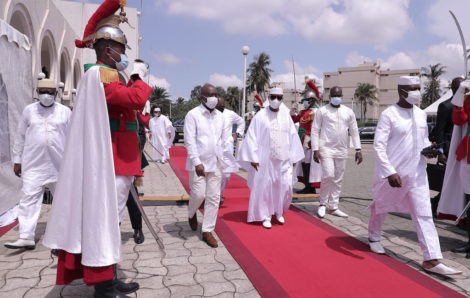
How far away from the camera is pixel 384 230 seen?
5191 mm

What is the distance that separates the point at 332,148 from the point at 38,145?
4168 millimetres

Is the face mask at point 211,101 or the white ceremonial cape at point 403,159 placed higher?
the face mask at point 211,101

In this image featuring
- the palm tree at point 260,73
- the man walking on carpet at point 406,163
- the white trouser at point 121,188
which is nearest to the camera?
the white trouser at point 121,188

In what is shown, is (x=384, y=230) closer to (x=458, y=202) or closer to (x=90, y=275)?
(x=458, y=202)

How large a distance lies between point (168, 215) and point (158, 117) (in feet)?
28.3

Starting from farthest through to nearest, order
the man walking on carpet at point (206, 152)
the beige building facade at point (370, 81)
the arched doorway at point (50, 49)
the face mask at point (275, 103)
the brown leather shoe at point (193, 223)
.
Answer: the beige building facade at point (370, 81) < the arched doorway at point (50, 49) < the face mask at point (275, 103) < the brown leather shoe at point (193, 223) < the man walking on carpet at point (206, 152)

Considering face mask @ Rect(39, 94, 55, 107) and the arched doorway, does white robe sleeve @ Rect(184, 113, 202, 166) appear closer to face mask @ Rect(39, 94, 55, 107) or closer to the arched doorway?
face mask @ Rect(39, 94, 55, 107)

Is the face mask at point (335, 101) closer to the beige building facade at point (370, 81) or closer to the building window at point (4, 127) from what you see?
the building window at point (4, 127)

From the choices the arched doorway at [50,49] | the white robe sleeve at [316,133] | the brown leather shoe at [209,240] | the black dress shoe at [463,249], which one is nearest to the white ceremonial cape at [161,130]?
the arched doorway at [50,49]

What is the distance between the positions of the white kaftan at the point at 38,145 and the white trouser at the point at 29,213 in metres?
0.08

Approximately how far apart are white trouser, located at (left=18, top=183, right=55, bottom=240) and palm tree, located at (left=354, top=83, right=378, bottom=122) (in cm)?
7728

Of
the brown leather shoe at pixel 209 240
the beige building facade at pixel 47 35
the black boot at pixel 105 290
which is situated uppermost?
the beige building facade at pixel 47 35

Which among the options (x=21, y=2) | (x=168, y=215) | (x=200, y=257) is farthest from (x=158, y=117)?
(x=200, y=257)

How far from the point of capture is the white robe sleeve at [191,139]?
4496mm
